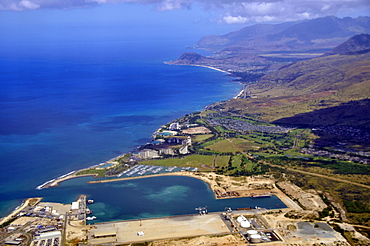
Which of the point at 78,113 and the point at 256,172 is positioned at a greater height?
the point at 78,113

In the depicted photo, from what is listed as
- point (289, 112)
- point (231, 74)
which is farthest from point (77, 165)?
point (231, 74)

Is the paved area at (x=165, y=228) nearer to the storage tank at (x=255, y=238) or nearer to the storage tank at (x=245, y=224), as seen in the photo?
the storage tank at (x=245, y=224)

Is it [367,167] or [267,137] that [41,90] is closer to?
[267,137]

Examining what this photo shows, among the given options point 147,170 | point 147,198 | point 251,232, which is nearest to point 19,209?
point 147,198

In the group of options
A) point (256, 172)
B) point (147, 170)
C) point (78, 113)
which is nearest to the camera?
point (256, 172)

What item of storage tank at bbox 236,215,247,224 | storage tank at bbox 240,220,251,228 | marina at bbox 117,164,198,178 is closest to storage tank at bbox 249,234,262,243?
storage tank at bbox 240,220,251,228

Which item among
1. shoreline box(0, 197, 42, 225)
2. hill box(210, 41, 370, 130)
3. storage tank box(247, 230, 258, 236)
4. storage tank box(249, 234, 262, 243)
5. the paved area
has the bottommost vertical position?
storage tank box(249, 234, 262, 243)

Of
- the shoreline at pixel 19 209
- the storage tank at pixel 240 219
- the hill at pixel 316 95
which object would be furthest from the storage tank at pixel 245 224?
the hill at pixel 316 95

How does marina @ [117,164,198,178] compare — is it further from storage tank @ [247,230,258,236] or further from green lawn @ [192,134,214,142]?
storage tank @ [247,230,258,236]

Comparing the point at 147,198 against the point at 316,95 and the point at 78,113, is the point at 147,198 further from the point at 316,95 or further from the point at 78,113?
the point at 316,95

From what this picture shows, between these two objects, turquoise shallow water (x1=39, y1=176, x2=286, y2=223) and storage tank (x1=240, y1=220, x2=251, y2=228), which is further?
turquoise shallow water (x1=39, y1=176, x2=286, y2=223)
